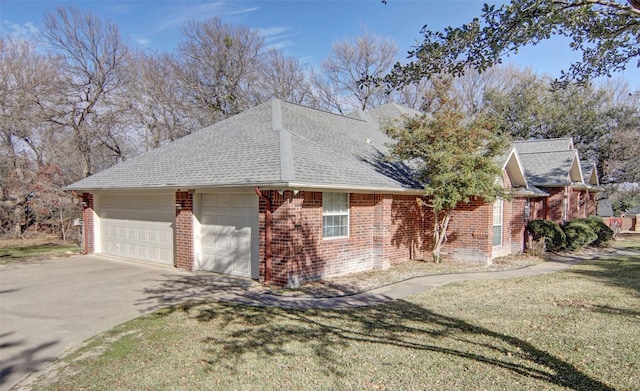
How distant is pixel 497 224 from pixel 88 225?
15.3 metres

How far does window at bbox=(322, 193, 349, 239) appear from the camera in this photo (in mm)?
10266

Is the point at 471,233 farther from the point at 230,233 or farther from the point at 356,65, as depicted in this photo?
the point at 356,65

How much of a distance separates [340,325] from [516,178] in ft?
38.0

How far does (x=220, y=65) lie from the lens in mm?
29172

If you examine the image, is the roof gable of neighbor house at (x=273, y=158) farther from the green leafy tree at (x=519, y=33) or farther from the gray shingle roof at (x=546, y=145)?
the gray shingle roof at (x=546, y=145)

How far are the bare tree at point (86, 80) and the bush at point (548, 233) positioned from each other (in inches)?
904

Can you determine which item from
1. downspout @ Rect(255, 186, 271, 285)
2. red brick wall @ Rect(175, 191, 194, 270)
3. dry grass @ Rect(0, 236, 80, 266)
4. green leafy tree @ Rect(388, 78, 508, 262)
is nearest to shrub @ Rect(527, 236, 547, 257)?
green leafy tree @ Rect(388, 78, 508, 262)

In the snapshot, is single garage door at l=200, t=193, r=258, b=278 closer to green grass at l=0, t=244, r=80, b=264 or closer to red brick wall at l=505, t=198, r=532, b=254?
green grass at l=0, t=244, r=80, b=264

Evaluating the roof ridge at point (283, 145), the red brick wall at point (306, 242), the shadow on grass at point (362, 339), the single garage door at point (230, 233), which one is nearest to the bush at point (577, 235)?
the red brick wall at point (306, 242)

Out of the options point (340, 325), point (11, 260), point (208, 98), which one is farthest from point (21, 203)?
point (340, 325)

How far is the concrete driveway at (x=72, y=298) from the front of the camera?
5645mm

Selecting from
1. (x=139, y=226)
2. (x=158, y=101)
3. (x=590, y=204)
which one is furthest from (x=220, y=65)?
(x=590, y=204)

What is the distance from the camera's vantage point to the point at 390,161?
13.5 metres

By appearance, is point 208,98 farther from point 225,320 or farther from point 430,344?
point 430,344
